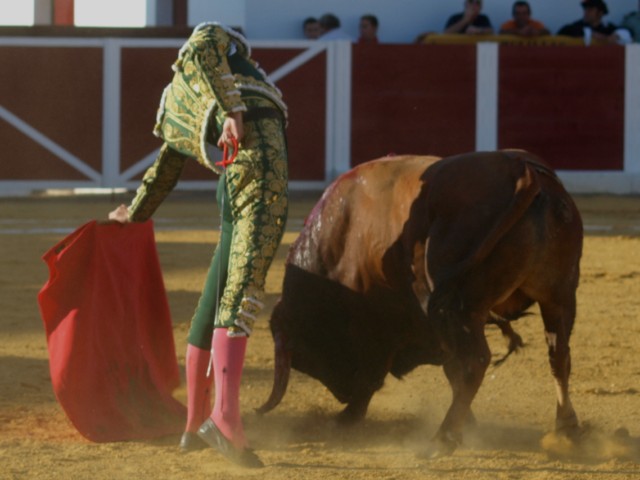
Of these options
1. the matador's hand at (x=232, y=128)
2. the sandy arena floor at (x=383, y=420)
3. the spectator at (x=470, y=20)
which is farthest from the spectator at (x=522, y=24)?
the matador's hand at (x=232, y=128)

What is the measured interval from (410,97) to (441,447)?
738 cm

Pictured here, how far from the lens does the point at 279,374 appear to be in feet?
12.3

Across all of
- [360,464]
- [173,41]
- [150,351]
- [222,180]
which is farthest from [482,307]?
[173,41]

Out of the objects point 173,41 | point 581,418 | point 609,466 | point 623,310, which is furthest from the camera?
point 173,41

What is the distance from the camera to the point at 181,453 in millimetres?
3338

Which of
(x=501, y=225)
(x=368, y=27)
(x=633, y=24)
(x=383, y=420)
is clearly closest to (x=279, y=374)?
(x=383, y=420)

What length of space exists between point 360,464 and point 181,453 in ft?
1.41

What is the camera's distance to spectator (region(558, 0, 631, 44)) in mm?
11438

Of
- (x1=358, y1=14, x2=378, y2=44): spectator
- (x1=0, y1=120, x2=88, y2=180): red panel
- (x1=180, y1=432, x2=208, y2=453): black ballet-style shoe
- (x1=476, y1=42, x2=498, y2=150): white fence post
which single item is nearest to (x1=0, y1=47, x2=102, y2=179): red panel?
(x1=0, y1=120, x2=88, y2=180): red panel

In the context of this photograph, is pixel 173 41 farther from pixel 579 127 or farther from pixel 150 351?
pixel 150 351

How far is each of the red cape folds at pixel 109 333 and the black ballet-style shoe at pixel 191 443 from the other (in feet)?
0.59

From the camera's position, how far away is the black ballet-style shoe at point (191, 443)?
336cm

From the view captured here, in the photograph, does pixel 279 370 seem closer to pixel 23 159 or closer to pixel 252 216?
pixel 252 216

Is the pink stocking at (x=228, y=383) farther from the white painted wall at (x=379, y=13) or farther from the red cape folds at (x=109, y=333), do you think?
the white painted wall at (x=379, y=13)
